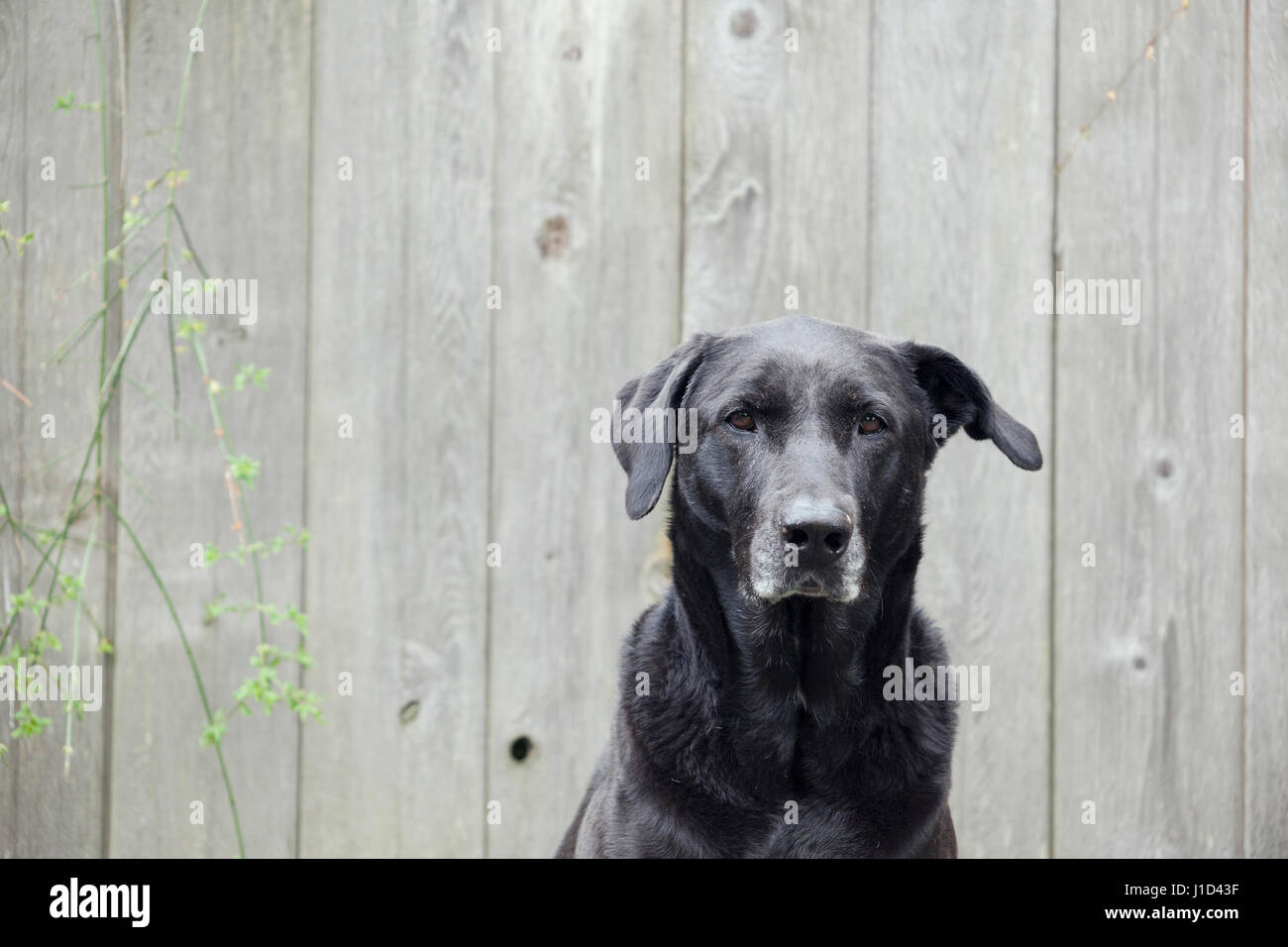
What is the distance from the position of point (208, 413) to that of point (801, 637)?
1639 mm

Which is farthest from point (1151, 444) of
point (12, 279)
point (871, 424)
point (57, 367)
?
point (12, 279)

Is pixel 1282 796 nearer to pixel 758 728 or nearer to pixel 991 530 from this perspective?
pixel 991 530

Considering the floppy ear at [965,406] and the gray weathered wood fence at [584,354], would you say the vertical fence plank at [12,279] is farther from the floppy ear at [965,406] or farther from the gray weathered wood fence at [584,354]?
the floppy ear at [965,406]

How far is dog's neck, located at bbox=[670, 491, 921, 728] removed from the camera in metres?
2.46

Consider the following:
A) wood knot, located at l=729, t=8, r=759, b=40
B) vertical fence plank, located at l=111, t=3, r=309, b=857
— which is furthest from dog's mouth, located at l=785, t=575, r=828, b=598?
wood knot, located at l=729, t=8, r=759, b=40

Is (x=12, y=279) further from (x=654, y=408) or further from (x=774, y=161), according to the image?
(x=774, y=161)

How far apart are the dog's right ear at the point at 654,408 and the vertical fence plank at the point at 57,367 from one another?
4.77 ft

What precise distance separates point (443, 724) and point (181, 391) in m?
1.06

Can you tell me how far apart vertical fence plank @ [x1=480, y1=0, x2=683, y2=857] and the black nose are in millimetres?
1010

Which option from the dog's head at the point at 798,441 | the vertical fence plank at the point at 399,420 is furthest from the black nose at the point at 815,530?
the vertical fence plank at the point at 399,420

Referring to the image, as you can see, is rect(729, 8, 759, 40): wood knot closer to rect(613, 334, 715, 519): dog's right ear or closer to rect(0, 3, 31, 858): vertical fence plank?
rect(613, 334, 715, 519): dog's right ear

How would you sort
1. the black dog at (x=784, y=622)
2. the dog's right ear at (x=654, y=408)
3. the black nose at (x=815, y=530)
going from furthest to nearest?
the dog's right ear at (x=654, y=408)
the black dog at (x=784, y=622)
the black nose at (x=815, y=530)

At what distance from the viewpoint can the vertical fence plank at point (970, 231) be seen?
128 inches

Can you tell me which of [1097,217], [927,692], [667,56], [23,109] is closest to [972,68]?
Answer: [1097,217]
